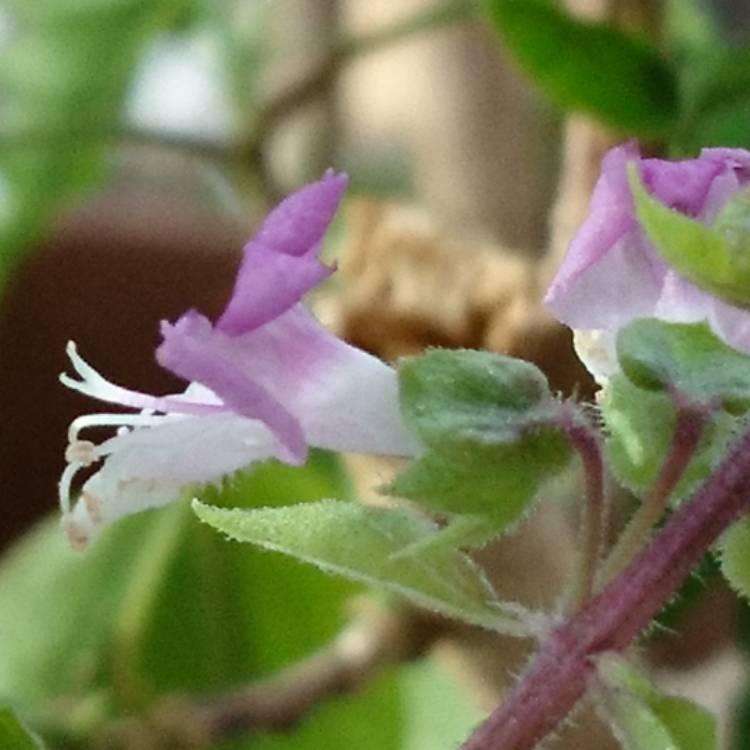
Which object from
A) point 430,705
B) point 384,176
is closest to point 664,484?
point 430,705

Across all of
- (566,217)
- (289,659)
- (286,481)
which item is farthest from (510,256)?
(289,659)

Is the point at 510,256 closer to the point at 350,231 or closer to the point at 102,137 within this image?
the point at 350,231

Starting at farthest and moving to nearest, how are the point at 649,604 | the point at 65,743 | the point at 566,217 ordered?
1. the point at 65,743
2. the point at 566,217
3. the point at 649,604

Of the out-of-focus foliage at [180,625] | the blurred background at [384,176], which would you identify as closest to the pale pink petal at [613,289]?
the blurred background at [384,176]

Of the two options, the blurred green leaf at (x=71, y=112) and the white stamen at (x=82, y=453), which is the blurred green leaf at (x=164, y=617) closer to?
the blurred green leaf at (x=71, y=112)

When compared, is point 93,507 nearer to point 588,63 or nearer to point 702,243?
point 702,243

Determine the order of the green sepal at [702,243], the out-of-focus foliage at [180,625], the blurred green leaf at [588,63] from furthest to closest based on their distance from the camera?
the out-of-focus foliage at [180,625], the blurred green leaf at [588,63], the green sepal at [702,243]

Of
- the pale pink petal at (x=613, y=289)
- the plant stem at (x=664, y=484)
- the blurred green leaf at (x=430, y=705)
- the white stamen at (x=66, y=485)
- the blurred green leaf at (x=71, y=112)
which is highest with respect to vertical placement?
the pale pink petal at (x=613, y=289)

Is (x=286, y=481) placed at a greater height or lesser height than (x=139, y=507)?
lesser
